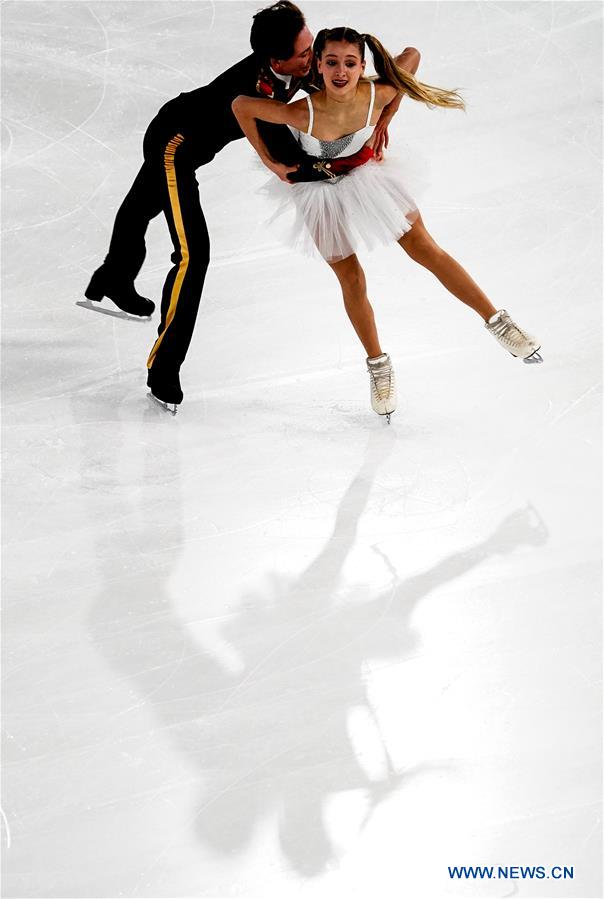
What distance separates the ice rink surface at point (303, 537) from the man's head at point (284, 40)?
90 cm

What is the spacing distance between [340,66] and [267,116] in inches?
9.9

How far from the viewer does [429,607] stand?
9.59 feet

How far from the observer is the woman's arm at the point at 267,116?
3.16m

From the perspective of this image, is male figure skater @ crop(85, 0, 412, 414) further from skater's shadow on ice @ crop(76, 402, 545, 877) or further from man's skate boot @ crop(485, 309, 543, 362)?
man's skate boot @ crop(485, 309, 543, 362)

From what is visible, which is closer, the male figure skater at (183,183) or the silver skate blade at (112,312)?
the male figure skater at (183,183)

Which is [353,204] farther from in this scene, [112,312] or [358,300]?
[112,312]

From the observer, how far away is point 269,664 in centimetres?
279

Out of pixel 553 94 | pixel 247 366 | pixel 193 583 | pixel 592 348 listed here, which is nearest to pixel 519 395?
pixel 592 348

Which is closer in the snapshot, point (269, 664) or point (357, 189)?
point (269, 664)

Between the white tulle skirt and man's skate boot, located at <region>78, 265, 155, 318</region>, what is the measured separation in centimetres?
72

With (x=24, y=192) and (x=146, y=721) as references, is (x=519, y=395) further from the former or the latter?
(x=24, y=192)

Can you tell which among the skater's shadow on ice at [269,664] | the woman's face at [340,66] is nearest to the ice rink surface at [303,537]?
the skater's shadow on ice at [269,664]

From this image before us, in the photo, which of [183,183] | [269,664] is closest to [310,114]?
[183,183]

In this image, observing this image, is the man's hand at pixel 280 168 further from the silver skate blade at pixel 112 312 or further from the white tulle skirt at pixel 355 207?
the silver skate blade at pixel 112 312
